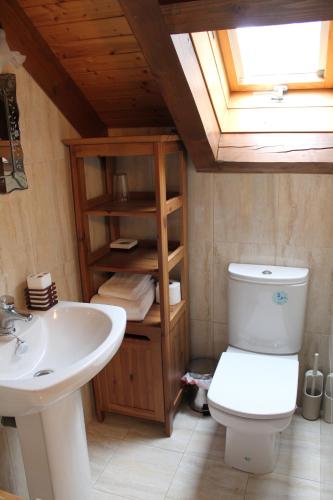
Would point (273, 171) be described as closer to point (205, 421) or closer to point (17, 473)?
point (205, 421)

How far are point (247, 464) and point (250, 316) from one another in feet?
2.25

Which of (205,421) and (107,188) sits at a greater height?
(107,188)

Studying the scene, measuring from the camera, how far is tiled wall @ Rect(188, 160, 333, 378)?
213 cm

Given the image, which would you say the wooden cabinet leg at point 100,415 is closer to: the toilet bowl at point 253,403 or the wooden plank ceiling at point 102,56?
the toilet bowl at point 253,403

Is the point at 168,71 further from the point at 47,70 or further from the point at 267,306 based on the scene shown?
the point at 267,306

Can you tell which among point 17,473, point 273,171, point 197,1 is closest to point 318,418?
point 273,171

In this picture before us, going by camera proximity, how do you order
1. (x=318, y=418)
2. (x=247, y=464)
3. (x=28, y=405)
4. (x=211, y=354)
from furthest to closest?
1. (x=211, y=354)
2. (x=318, y=418)
3. (x=247, y=464)
4. (x=28, y=405)

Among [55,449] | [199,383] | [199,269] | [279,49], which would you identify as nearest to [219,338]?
[199,383]

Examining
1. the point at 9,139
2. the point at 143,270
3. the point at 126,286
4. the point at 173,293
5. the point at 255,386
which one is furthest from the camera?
the point at 173,293

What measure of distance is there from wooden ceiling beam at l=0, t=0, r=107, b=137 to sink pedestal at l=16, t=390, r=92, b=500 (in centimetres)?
125

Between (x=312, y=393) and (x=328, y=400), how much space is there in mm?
88

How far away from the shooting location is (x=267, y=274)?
2.13m

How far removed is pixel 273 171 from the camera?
210 cm

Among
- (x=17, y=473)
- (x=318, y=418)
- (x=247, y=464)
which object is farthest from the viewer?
(x=318, y=418)
